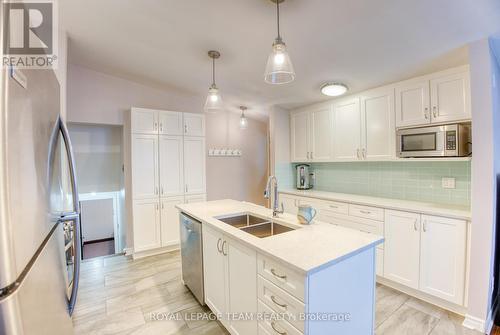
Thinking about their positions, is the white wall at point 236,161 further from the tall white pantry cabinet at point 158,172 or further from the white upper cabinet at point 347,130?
the white upper cabinet at point 347,130

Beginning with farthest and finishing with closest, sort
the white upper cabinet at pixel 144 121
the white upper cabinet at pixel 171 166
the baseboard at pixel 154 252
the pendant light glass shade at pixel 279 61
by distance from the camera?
the white upper cabinet at pixel 171 166 → the baseboard at pixel 154 252 → the white upper cabinet at pixel 144 121 → the pendant light glass shade at pixel 279 61

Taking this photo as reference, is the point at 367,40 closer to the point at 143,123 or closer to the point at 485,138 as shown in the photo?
the point at 485,138

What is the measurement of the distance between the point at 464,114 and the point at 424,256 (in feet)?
4.63

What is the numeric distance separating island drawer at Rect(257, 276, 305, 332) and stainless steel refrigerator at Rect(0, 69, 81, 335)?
0.96 metres

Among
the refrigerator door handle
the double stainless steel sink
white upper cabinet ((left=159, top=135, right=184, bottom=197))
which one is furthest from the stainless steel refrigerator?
white upper cabinet ((left=159, top=135, right=184, bottom=197))

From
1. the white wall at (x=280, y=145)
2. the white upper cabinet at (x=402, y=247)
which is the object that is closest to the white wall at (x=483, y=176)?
the white upper cabinet at (x=402, y=247)

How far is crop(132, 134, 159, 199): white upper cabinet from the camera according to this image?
10.8ft

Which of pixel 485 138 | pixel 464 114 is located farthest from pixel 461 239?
pixel 464 114

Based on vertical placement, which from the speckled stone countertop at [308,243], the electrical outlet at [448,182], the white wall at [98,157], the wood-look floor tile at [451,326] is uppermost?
the white wall at [98,157]

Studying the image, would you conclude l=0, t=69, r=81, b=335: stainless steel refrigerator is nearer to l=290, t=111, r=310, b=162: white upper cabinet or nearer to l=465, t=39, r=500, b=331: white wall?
l=465, t=39, r=500, b=331: white wall

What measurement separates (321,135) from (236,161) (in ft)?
6.50

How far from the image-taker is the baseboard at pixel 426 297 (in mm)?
2062

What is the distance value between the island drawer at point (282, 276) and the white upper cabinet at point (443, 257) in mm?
1808

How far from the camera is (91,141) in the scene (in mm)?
3838
